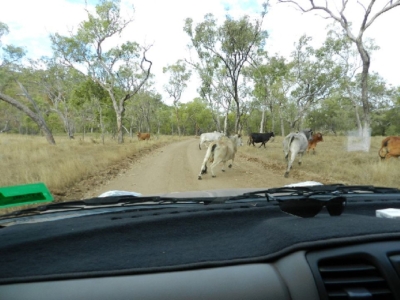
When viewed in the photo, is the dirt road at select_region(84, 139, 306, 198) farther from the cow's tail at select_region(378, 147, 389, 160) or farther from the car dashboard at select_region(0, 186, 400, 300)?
the car dashboard at select_region(0, 186, 400, 300)

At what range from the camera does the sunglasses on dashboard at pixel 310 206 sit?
70.0 inches

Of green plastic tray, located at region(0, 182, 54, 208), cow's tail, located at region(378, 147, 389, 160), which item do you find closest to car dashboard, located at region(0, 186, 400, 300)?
green plastic tray, located at region(0, 182, 54, 208)

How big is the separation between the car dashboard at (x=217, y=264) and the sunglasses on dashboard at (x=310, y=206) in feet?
0.76

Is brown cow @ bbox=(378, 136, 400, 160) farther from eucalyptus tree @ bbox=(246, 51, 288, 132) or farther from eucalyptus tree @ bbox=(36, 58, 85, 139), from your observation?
eucalyptus tree @ bbox=(36, 58, 85, 139)

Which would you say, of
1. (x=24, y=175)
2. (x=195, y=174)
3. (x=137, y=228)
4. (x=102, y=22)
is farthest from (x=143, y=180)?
(x=102, y=22)

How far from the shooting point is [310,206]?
70.1 inches

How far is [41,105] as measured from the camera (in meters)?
44.5

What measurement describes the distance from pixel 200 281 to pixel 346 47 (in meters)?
35.1

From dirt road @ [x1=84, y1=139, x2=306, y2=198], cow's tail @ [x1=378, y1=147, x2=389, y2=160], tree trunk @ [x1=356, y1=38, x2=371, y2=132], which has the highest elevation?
tree trunk @ [x1=356, y1=38, x2=371, y2=132]

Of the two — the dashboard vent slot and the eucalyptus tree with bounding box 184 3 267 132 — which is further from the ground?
the eucalyptus tree with bounding box 184 3 267 132

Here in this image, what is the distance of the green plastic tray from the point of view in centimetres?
187

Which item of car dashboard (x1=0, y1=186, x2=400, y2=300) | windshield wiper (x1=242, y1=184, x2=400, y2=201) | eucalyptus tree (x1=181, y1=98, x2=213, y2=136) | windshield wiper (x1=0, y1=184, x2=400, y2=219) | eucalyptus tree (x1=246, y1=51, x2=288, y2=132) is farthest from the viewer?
eucalyptus tree (x1=181, y1=98, x2=213, y2=136)

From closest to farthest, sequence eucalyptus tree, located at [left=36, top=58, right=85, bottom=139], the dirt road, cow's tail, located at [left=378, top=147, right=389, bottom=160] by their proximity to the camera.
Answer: the dirt road → cow's tail, located at [left=378, top=147, right=389, bottom=160] → eucalyptus tree, located at [left=36, top=58, right=85, bottom=139]

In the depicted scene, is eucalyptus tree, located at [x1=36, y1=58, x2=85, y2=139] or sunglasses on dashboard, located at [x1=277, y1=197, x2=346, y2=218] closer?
sunglasses on dashboard, located at [x1=277, y1=197, x2=346, y2=218]
